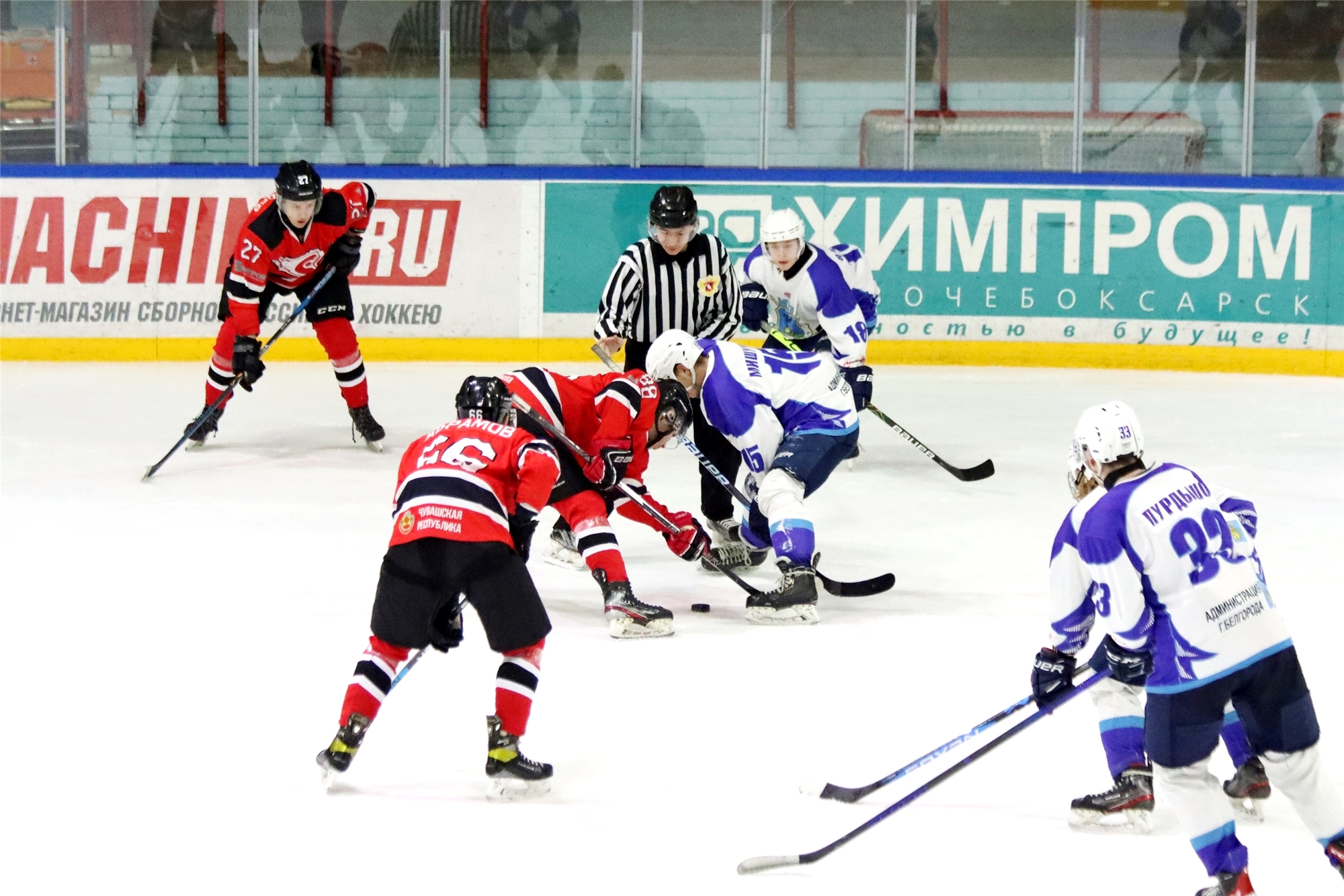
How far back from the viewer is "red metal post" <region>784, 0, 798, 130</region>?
988 centimetres

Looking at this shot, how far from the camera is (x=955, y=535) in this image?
564 centimetres

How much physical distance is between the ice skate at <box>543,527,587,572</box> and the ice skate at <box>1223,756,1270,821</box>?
98.1 inches

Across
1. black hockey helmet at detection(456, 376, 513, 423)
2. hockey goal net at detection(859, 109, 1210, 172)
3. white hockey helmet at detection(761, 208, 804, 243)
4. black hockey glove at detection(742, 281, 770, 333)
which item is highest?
hockey goal net at detection(859, 109, 1210, 172)

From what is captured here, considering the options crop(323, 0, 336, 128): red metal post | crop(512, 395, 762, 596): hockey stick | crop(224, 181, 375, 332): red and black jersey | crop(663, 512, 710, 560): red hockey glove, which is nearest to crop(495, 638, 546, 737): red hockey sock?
crop(512, 395, 762, 596): hockey stick

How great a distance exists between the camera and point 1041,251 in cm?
955

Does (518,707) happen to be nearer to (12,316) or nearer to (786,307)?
(786,307)

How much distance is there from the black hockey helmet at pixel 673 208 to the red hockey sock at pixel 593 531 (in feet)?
4.62

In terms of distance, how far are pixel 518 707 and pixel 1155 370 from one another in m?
7.11

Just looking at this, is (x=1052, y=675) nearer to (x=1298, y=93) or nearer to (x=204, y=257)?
(x=204, y=257)

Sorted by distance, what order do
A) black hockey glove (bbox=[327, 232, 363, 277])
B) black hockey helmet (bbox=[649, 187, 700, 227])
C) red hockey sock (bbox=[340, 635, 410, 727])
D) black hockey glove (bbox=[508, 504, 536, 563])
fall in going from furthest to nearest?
1. black hockey glove (bbox=[327, 232, 363, 277])
2. black hockey helmet (bbox=[649, 187, 700, 227])
3. black hockey glove (bbox=[508, 504, 536, 563])
4. red hockey sock (bbox=[340, 635, 410, 727])

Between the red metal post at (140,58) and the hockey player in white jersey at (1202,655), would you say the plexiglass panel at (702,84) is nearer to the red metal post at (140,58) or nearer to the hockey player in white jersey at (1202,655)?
the red metal post at (140,58)

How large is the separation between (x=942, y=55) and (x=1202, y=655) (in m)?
7.82

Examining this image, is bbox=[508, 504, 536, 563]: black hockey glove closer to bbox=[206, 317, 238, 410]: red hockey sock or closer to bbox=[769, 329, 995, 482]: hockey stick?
bbox=[769, 329, 995, 482]: hockey stick

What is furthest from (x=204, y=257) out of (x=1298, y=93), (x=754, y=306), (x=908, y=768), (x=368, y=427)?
(x=908, y=768)
